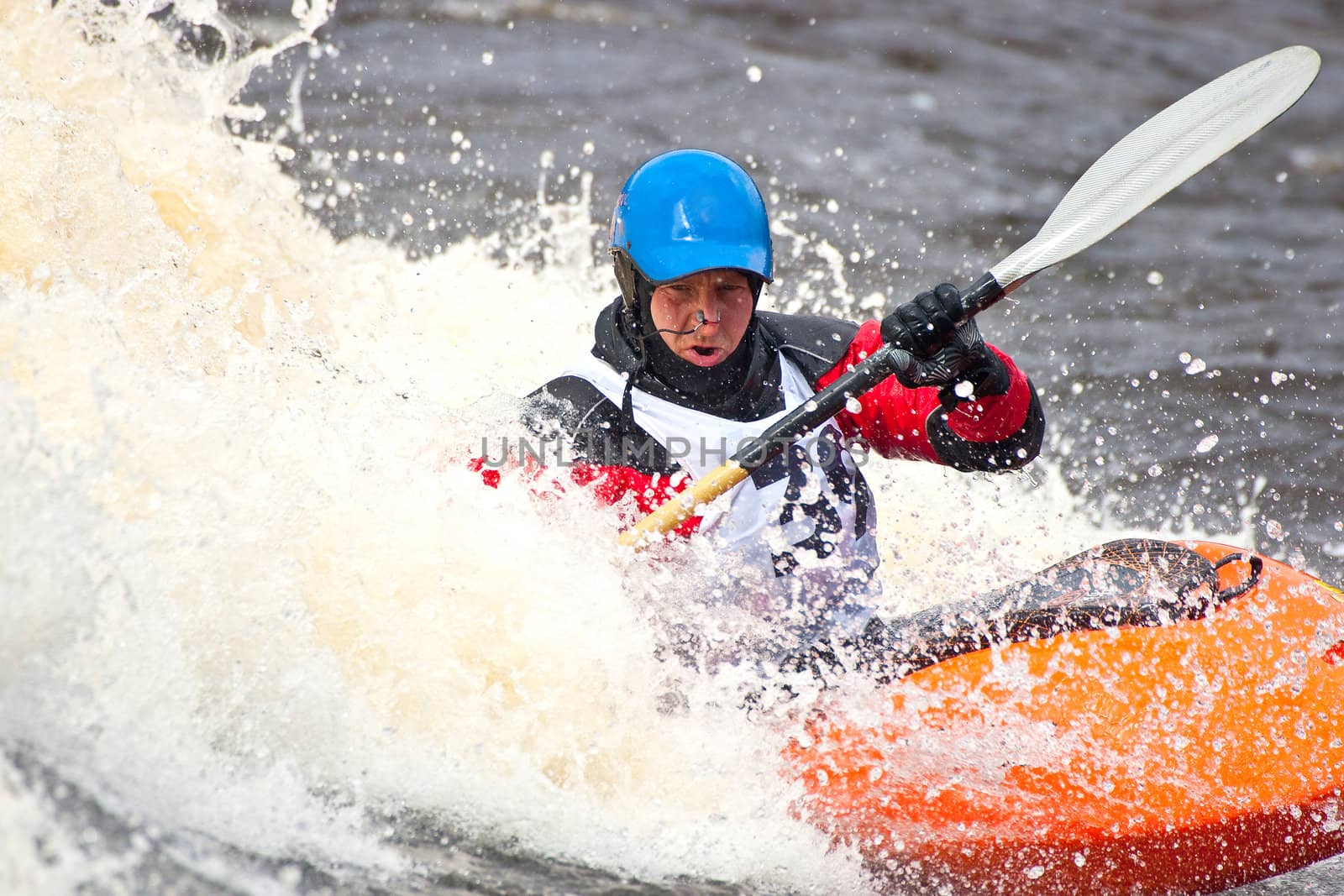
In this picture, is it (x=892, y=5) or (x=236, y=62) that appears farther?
(x=892, y=5)

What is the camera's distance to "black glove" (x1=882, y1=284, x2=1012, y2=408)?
2.56 m

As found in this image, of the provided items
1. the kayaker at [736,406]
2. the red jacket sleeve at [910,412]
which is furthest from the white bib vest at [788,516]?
the red jacket sleeve at [910,412]

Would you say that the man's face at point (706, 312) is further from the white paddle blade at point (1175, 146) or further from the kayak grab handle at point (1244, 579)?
the kayak grab handle at point (1244, 579)

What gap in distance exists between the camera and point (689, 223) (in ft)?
9.02

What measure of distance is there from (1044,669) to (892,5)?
8.38m

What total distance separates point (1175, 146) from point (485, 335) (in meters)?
3.04

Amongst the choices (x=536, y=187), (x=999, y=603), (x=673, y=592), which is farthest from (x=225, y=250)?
(x=999, y=603)

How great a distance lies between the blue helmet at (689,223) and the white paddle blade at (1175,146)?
2.24ft

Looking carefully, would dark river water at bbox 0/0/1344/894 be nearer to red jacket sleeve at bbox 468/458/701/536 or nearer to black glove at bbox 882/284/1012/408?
red jacket sleeve at bbox 468/458/701/536

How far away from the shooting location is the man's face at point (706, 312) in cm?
275

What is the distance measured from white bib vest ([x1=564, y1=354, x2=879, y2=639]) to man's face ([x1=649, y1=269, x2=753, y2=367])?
7.1 inches

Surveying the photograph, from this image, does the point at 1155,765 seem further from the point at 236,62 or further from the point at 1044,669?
the point at 236,62

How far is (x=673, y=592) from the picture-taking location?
2756mm

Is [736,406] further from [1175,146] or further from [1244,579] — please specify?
[1244,579]
